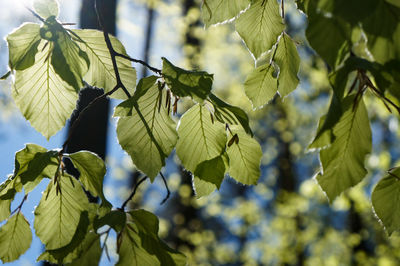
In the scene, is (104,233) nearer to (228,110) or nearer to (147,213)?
(147,213)

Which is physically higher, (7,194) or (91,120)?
(7,194)

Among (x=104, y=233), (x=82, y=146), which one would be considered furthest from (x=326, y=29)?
(x=82, y=146)

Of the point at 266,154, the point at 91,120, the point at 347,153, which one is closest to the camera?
the point at 347,153

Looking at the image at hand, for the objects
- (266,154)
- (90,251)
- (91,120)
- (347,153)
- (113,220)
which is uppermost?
(347,153)

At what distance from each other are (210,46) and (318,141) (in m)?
6.96

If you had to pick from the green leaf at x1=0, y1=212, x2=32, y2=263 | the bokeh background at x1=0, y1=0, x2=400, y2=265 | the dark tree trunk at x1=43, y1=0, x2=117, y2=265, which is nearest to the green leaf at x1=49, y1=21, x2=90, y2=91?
the green leaf at x1=0, y1=212, x2=32, y2=263

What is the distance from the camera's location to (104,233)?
2.07 feet

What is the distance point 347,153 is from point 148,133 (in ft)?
0.85

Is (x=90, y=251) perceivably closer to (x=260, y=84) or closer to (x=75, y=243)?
(x=75, y=243)

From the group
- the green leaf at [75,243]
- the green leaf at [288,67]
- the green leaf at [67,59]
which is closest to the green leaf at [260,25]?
the green leaf at [288,67]

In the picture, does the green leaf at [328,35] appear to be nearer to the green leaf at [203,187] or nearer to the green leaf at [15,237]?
the green leaf at [203,187]

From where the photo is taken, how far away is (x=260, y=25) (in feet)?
2.15

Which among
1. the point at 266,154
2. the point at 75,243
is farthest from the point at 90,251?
the point at 266,154

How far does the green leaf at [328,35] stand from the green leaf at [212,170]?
232 millimetres
